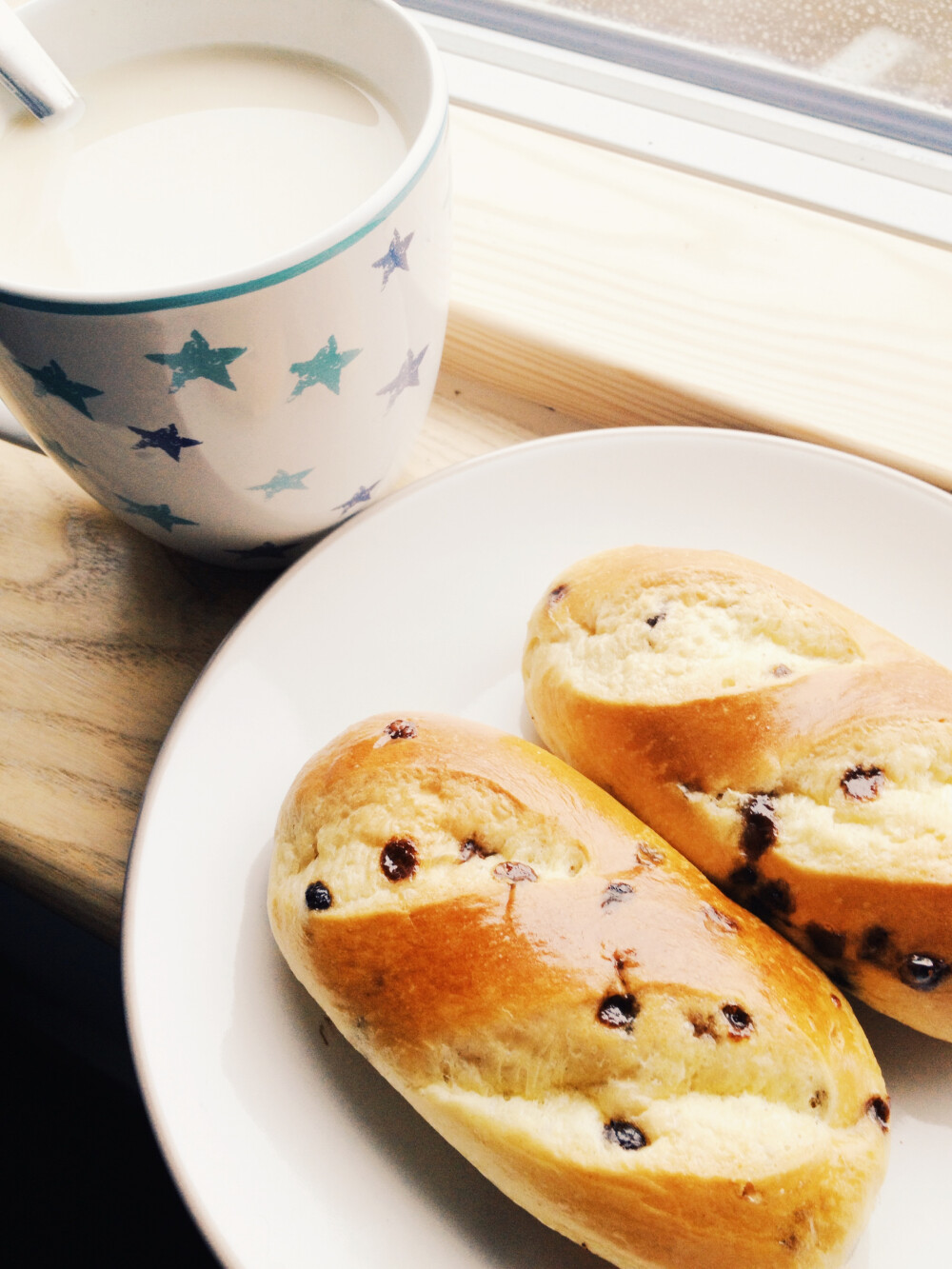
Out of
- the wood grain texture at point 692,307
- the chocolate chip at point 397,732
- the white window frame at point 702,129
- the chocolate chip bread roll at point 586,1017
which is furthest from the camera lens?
the white window frame at point 702,129

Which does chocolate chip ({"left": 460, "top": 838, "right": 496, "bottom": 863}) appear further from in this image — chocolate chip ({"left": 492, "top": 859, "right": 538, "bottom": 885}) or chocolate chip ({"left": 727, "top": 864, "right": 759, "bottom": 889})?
chocolate chip ({"left": 727, "top": 864, "right": 759, "bottom": 889})

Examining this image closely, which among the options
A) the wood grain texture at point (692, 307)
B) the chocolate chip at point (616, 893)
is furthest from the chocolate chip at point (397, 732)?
the wood grain texture at point (692, 307)

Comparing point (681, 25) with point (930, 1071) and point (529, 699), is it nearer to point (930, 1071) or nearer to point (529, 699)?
point (529, 699)

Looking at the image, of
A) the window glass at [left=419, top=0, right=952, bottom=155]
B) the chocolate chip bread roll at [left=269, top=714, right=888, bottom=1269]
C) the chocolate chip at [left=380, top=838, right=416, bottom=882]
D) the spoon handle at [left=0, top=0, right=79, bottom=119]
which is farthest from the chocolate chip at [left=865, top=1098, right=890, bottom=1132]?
the window glass at [left=419, top=0, right=952, bottom=155]

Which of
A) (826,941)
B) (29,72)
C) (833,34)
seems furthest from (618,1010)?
(833,34)

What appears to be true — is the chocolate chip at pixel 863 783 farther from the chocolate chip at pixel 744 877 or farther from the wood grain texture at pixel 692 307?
the wood grain texture at pixel 692 307
